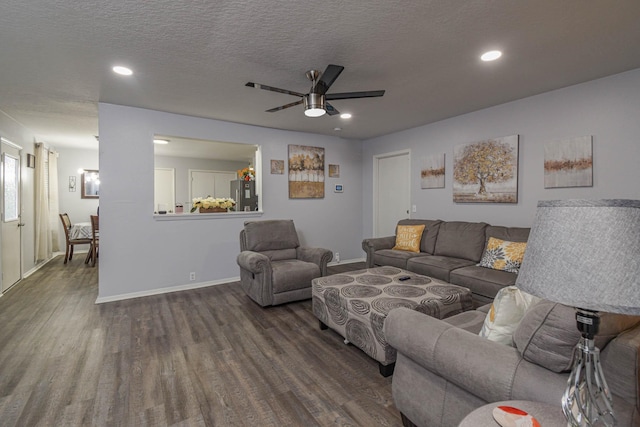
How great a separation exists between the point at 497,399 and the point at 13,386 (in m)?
3.04

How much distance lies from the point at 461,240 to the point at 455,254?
20cm

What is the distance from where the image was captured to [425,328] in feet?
5.09

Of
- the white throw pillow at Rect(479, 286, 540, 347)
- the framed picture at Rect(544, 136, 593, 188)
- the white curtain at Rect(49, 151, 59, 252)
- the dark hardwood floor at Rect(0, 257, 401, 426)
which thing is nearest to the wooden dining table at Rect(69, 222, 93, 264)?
the white curtain at Rect(49, 151, 59, 252)

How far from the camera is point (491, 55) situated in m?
2.60

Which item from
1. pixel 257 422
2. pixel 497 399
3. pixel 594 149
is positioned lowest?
pixel 257 422

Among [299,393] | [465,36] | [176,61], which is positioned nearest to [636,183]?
[465,36]

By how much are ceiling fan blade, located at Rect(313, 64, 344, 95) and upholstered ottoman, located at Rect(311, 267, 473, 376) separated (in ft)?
6.00

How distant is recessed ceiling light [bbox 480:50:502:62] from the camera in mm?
2551

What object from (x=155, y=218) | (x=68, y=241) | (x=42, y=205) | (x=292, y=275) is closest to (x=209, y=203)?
(x=155, y=218)

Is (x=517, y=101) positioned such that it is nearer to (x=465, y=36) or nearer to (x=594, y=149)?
(x=594, y=149)

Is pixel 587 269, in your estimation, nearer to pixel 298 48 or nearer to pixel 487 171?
pixel 298 48

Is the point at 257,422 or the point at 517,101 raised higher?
the point at 517,101

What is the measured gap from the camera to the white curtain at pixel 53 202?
6543mm

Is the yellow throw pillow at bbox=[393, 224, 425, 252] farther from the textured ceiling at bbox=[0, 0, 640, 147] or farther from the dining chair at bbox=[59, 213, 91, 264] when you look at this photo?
the dining chair at bbox=[59, 213, 91, 264]
